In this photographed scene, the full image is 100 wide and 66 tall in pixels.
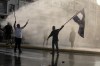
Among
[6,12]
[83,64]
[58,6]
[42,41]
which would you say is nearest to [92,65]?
[83,64]

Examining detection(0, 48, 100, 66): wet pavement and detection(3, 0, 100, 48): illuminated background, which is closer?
detection(0, 48, 100, 66): wet pavement

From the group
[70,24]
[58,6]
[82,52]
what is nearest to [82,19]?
[82,52]

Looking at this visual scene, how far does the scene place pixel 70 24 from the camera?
3106cm

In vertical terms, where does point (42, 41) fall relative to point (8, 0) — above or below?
below

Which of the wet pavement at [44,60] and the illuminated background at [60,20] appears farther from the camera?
the illuminated background at [60,20]

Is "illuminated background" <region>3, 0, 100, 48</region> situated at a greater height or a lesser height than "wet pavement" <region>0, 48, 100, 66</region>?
greater

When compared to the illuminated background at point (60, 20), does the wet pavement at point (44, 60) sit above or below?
below

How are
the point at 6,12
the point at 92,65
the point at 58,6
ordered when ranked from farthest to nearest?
the point at 6,12
the point at 58,6
the point at 92,65

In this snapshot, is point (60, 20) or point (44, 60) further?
point (60, 20)

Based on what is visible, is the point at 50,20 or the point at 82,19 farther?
the point at 50,20

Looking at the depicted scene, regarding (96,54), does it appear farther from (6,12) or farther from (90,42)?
(6,12)

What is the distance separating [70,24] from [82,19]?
7431 millimetres

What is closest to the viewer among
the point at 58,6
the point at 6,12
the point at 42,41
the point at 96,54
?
the point at 96,54

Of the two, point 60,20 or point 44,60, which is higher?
point 60,20
